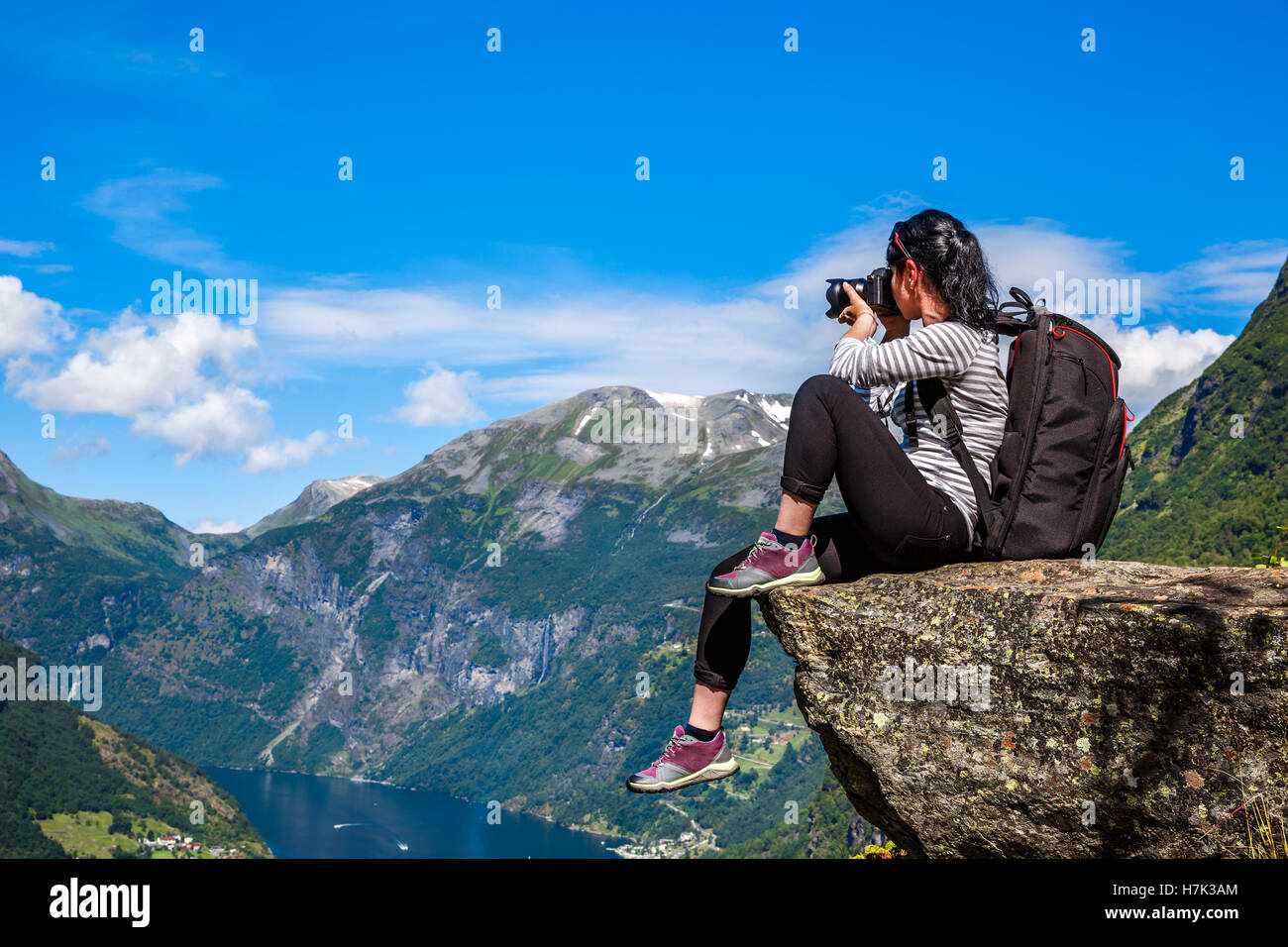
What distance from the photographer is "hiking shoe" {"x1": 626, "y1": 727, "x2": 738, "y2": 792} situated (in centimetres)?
567

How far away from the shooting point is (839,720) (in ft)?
18.7

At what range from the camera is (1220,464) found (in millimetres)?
144875

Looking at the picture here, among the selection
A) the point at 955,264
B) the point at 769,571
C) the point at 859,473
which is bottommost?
the point at 769,571

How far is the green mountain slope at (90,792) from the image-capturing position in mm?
147750

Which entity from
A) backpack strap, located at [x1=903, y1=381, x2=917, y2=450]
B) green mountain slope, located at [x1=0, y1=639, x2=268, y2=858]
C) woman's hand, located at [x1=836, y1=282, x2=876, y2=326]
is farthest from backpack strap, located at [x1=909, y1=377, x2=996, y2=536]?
green mountain slope, located at [x1=0, y1=639, x2=268, y2=858]

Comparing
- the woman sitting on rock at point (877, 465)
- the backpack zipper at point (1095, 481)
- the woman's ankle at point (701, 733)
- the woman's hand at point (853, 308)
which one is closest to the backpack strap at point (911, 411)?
the woman sitting on rock at point (877, 465)

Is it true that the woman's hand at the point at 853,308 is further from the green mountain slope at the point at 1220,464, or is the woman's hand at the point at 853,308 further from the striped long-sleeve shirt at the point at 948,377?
the green mountain slope at the point at 1220,464

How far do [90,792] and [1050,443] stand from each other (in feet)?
650

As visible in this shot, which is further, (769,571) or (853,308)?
(853,308)

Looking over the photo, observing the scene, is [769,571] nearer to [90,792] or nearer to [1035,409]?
[1035,409]

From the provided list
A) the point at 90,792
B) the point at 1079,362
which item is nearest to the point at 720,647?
the point at 1079,362
